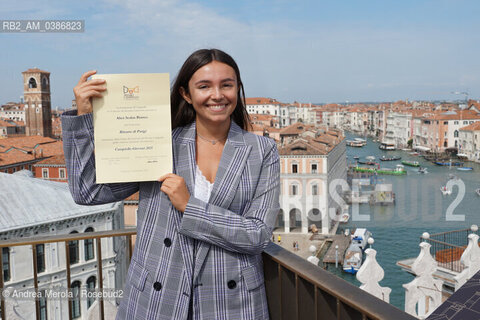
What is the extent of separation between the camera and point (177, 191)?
2.44 ft

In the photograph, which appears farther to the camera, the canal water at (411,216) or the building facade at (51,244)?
the canal water at (411,216)

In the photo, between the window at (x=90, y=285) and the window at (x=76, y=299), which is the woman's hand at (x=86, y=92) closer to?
the window at (x=76, y=299)

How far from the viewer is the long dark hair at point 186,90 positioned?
80 centimetres

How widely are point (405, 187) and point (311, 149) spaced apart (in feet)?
29.7

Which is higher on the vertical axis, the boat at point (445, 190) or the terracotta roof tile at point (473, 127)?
the terracotta roof tile at point (473, 127)

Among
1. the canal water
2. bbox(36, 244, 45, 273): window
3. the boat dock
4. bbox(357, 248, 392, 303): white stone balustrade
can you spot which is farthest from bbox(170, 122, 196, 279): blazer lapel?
the boat dock

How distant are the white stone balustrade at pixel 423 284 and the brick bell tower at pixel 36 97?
86.1ft

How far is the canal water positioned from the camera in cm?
1248

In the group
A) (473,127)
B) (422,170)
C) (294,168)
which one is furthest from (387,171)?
(294,168)

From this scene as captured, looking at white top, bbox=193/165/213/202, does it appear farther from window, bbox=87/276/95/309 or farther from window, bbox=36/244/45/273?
window, bbox=87/276/95/309

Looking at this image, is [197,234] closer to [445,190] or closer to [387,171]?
[445,190]

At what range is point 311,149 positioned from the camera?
48.8 feet

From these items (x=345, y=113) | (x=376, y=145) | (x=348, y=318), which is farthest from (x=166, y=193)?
(x=345, y=113)

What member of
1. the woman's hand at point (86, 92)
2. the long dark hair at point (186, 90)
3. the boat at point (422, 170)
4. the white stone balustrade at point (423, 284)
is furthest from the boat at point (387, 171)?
the woman's hand at point (86, 92)
